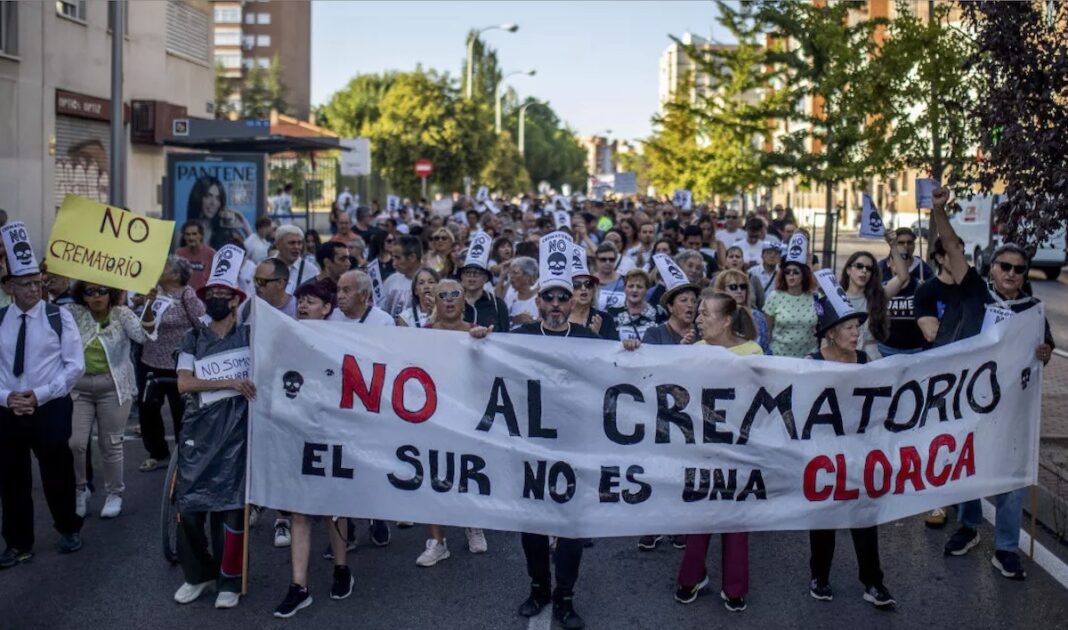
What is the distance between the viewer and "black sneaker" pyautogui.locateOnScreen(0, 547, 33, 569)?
7.05 metres

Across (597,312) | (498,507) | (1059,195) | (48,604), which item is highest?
(1059,195)

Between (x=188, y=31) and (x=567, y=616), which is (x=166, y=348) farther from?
(x=188, y=31)

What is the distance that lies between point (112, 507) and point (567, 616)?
11.7ft

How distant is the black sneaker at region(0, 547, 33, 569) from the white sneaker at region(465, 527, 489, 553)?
2.56 meters

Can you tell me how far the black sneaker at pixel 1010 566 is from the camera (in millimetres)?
6754

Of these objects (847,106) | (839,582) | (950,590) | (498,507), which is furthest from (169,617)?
(847,106)

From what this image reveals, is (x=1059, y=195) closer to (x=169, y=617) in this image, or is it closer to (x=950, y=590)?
(x=950, y=590)

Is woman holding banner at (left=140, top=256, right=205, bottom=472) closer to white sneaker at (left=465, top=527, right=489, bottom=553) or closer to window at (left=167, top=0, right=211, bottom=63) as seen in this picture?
white sneaker at (left=465, top=527, right=489, bottom=553)

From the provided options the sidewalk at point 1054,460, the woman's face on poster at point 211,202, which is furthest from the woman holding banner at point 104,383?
the woman's face on poster at point 211,202

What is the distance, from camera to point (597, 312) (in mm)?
7500

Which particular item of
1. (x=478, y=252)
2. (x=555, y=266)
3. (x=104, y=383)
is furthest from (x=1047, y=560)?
(x=104, y=383)

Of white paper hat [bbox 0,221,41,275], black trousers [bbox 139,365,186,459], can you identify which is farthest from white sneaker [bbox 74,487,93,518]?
white paper hat [bbox 0,221,41,275]

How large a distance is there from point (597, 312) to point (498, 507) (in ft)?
5.51

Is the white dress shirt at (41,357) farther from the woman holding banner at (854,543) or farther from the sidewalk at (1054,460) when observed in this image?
the sidewalk at (1054,460)
